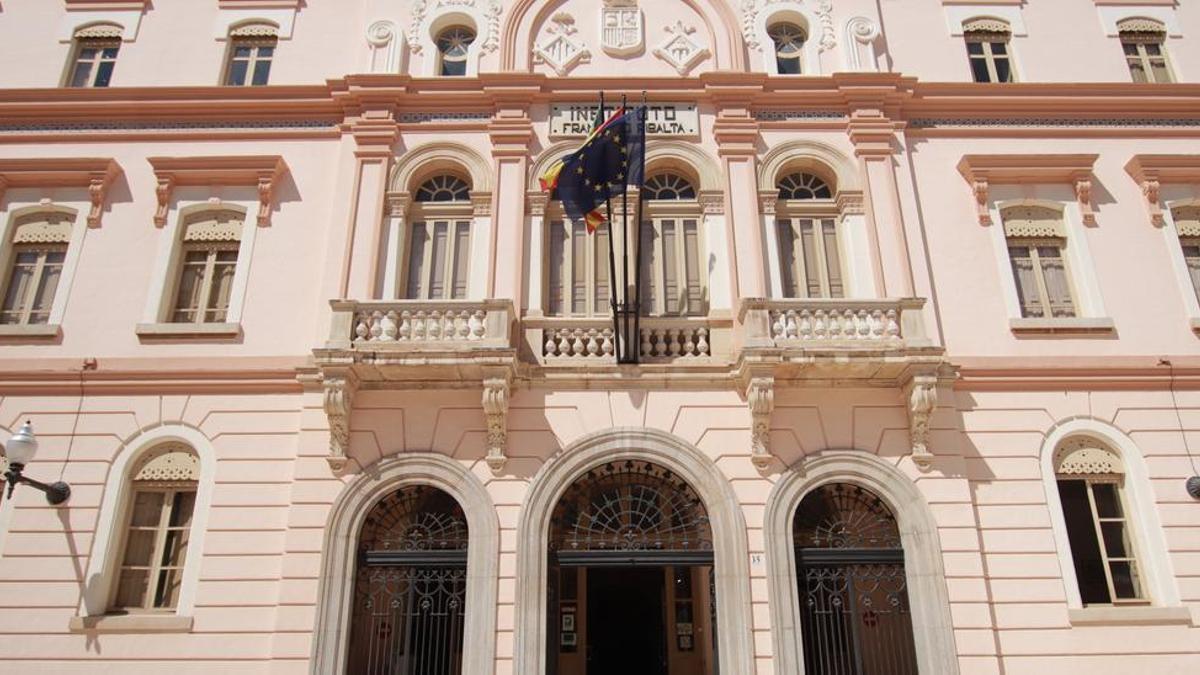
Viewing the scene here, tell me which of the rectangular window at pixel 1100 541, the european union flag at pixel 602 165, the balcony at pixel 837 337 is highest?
the european union flag at pixel 602 165

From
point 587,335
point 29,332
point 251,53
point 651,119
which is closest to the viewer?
point 587,335

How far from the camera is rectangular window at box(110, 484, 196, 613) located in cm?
1082

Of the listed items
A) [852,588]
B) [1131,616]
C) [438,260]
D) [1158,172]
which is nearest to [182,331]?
[438,260]

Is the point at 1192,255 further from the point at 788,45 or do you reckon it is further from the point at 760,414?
the point at 760,414

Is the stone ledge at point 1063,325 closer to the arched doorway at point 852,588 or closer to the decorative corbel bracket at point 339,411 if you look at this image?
the arched doorway at point 852,588

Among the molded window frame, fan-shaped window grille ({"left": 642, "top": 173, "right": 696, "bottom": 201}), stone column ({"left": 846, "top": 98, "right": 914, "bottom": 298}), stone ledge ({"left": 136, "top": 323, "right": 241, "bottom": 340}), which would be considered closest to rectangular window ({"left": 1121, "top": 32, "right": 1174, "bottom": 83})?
stone column ({"left": 846, "top": 98, "right": 914, "bottom": 298})

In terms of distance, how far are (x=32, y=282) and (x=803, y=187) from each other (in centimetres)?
1265

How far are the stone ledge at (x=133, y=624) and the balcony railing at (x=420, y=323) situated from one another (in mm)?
4172

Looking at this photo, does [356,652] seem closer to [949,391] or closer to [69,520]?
[69,520]

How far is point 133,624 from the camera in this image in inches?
407

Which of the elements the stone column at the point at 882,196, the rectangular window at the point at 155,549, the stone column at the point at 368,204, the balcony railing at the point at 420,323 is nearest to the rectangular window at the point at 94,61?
the stone column at the point at 368,204

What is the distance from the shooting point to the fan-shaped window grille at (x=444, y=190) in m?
13.1

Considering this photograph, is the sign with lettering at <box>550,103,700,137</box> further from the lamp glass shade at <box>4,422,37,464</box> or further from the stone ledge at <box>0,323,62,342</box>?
the lamp glass shade at <box>4,422,37,464</box>

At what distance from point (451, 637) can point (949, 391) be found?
25.5 ft
